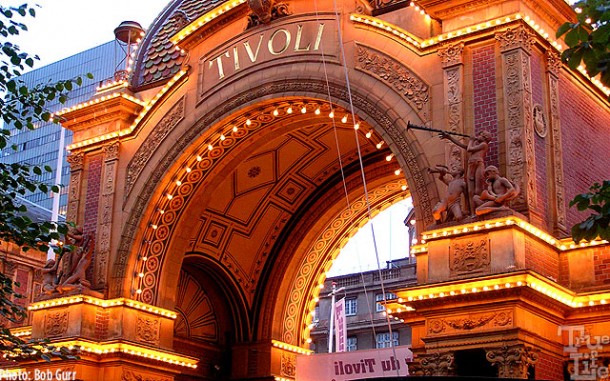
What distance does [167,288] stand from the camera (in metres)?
22.3

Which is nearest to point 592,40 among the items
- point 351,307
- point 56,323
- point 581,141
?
point 581,141

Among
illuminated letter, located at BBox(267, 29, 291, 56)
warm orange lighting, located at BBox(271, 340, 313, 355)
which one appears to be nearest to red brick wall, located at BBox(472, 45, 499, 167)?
illuminated letter, located at BBox(267, 29, 291, 56)

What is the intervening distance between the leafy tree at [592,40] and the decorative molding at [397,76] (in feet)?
25.8

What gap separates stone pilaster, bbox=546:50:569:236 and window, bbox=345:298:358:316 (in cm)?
2701

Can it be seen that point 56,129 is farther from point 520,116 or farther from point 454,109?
point 520,116

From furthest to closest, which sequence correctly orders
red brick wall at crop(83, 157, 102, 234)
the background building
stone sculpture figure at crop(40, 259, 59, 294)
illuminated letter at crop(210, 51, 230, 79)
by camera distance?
the background building < red brick wall at crop(83, 157, 102, 234) < stone sculpture figure at crop(40, 259, 59, 294) < illuminated letter at crop(210, 51, 230, 79)

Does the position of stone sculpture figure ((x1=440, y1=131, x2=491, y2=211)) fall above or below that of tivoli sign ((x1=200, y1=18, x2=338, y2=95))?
below

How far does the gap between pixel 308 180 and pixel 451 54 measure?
8.01 metres

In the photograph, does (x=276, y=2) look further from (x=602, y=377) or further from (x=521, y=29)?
(x=602, y=377)

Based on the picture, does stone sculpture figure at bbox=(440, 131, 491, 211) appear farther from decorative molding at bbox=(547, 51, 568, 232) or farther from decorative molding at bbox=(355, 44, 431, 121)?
decorative molding at bbox=(355, 44, 431, 121)

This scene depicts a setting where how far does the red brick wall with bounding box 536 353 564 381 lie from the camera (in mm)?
15453

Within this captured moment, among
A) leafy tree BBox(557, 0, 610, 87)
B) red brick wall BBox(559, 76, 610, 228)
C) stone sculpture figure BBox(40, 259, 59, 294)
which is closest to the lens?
leafy tree BBox(557, 0, 610, 87)

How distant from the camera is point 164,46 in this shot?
23984 millimetres

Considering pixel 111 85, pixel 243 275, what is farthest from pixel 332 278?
pixel 111 85
